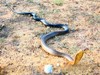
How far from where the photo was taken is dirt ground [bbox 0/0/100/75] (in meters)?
4.72

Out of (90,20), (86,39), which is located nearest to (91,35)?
(86,39)

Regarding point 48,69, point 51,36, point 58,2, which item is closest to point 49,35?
point 51,36

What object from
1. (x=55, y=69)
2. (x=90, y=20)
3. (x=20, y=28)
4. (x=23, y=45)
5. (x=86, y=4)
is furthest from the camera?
(x=86, y=4)

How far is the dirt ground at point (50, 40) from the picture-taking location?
4719 mm

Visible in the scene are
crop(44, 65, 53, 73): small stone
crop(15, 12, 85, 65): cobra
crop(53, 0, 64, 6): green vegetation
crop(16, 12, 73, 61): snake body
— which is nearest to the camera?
crop(44, 65, 53, 73): small stone

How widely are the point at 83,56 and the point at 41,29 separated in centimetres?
146

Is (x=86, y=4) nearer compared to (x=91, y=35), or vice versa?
(x=91, y=35)

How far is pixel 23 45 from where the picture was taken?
5.45 m

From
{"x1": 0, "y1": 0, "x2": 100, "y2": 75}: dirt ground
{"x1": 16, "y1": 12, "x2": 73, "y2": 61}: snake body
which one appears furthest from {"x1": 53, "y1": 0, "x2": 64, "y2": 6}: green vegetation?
{"x1": 16, "y1": 12, "x2": 73, "y2": 61}: snake body

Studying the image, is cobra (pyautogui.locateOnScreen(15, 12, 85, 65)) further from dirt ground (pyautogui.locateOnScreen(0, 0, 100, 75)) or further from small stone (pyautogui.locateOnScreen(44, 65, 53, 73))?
small stone (pyautogui.locateOnScreen(44, 65, 53, 73))

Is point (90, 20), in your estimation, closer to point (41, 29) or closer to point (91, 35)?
point (91, 35)

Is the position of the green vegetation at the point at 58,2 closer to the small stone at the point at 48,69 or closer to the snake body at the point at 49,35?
the snake body at the point at 49,35

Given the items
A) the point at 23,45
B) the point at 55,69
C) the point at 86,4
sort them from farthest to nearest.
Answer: the point at 86,4 → the point at 23,45 → the point at 55,69

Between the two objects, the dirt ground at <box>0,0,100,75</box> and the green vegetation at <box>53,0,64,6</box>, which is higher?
the dirt ground at <box>0,0,100,75</box>
